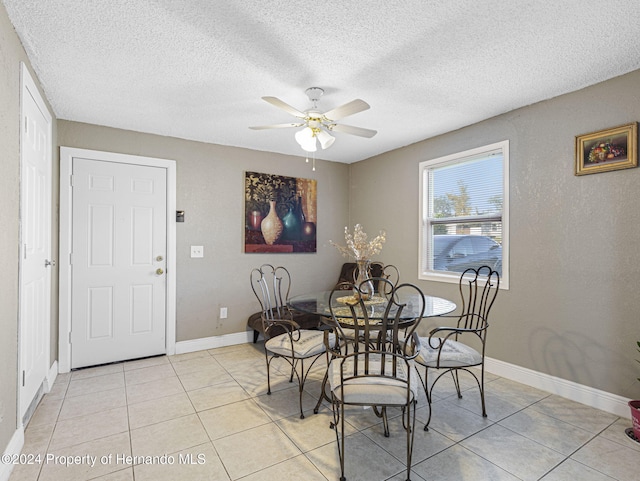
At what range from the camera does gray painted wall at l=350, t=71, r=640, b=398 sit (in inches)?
90.3

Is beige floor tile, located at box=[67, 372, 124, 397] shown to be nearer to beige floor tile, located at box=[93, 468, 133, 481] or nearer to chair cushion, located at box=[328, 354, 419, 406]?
beige floor tile, located at box=[93, 468, 133, 481]

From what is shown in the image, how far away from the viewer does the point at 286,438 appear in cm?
206

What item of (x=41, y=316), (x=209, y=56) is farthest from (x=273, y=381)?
(x=209, y=56)

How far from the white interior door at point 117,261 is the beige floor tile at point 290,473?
229cm

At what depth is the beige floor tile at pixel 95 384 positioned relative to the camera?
2729mm

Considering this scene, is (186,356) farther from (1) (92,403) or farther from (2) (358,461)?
(2) (358,461)

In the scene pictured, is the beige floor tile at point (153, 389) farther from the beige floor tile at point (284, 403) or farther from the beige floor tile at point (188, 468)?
the beige floor tile at point (188, 468)

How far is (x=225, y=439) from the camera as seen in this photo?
2.05m

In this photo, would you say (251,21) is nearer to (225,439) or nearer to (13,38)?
(13,38)

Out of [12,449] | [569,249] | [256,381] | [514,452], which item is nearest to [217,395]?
[256,381]

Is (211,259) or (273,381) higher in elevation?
(211,259)

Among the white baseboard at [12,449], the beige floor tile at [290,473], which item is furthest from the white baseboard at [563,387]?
the beige floor tile at [290,473]

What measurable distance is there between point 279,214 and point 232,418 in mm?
2504

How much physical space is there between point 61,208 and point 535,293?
4.26 metres
